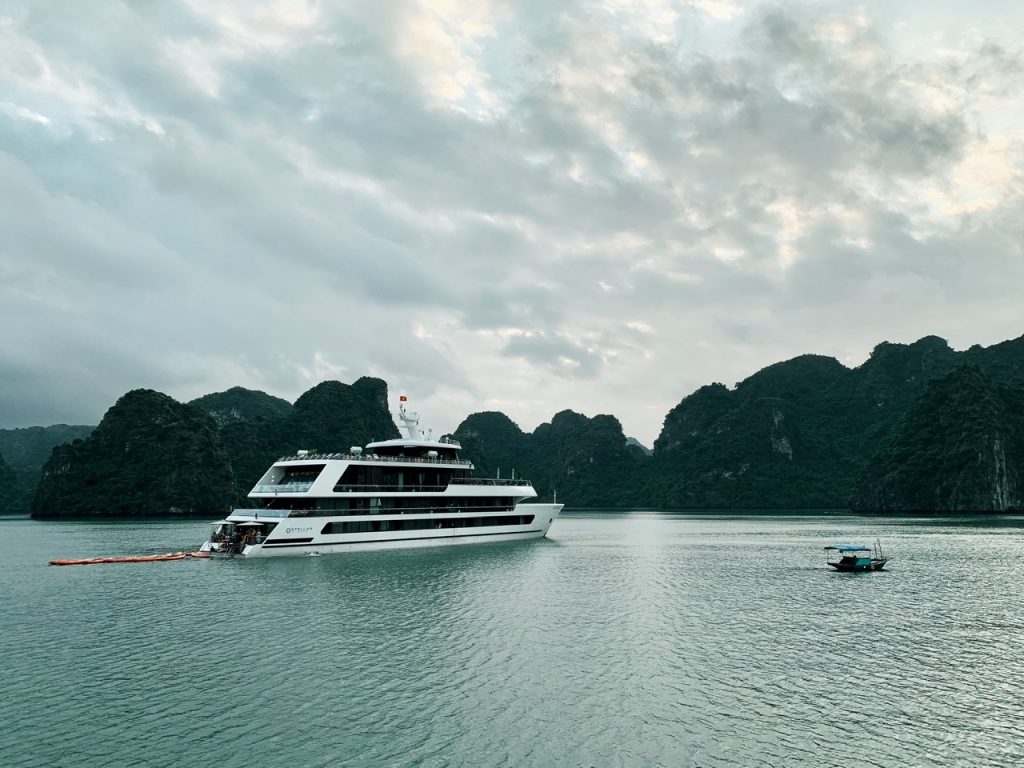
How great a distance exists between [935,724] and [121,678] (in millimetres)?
26944

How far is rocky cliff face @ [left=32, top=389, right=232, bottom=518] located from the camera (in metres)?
158

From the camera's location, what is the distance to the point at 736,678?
23656mm

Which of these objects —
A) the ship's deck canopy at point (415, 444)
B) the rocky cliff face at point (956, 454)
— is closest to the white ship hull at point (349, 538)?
the ship's deck canopy at point (415, 444)

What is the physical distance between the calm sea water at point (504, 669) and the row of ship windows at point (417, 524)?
8847 millimetres

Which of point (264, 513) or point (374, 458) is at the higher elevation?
point (374, 458)

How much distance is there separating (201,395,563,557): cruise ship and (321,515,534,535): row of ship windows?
0.31ft

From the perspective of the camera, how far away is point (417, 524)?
63812 millimetres

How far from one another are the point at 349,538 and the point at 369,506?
3.40 m

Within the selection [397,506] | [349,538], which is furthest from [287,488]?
[397,506]

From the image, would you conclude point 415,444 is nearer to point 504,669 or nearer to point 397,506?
point 397,506

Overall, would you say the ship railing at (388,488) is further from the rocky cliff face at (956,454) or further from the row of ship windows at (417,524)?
the rocky cliff face at (956,454)

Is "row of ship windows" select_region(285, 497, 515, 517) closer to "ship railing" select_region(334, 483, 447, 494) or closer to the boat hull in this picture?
"ship railing" select_region(334, 483, 447, 494)

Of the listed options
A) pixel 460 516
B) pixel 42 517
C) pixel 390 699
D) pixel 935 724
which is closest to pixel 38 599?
pixel 390 699

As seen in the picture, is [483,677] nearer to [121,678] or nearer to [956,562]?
[121,678]
